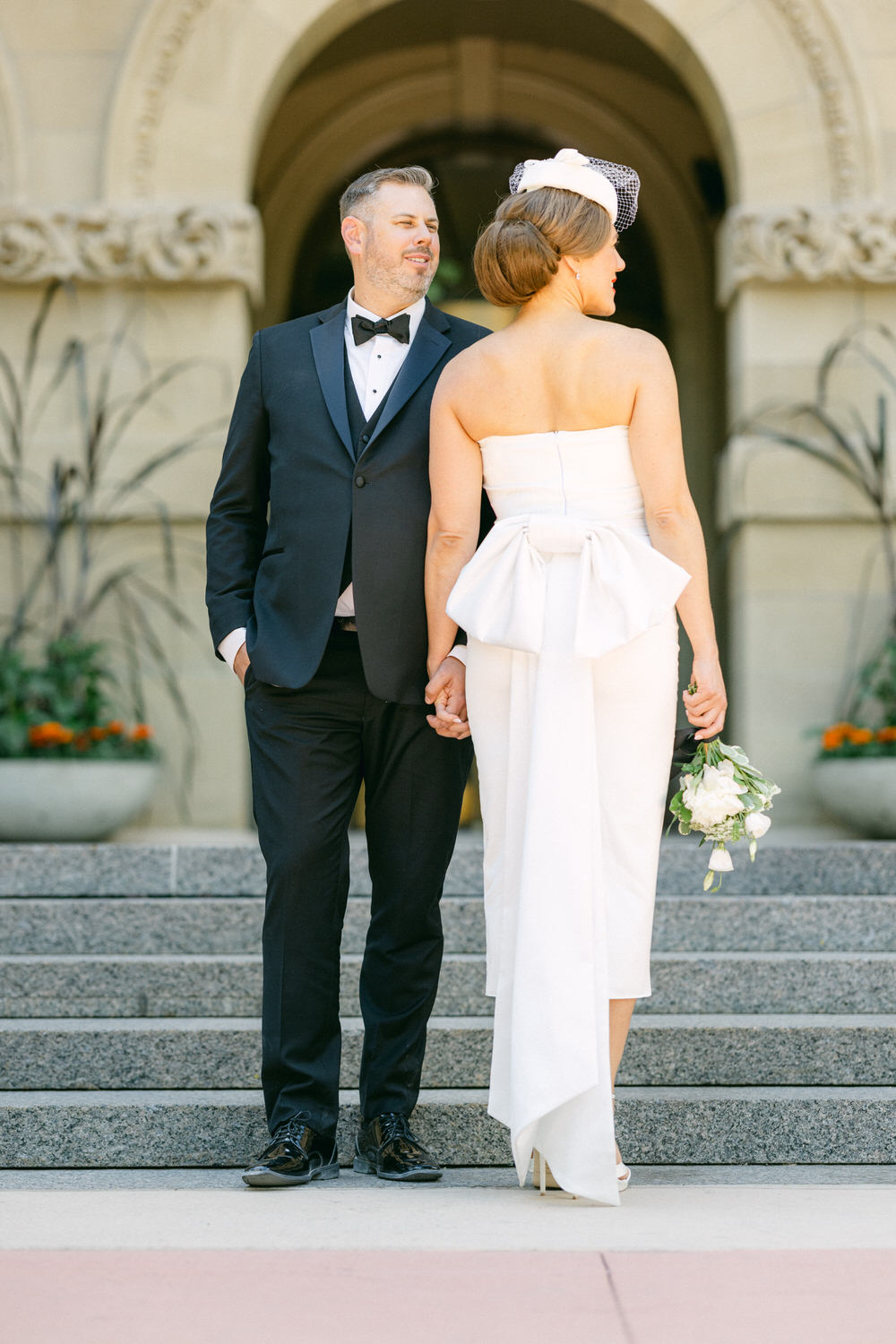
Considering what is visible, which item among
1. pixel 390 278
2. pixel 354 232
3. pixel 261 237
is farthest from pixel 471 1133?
pixel 261 237

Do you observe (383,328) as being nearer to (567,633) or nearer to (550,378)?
(550,378)

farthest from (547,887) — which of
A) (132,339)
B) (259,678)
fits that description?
(132,339)

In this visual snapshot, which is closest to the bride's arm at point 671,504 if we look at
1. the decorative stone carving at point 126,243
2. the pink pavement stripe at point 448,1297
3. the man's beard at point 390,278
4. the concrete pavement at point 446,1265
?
the man's beard at point 390,278

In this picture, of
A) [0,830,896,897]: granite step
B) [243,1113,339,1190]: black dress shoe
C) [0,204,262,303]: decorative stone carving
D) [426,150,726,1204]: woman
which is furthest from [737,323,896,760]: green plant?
[243,1113,339,1190]: black dress shoe

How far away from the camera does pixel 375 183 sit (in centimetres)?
336

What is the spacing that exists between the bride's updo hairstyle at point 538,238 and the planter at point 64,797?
9.74 feet

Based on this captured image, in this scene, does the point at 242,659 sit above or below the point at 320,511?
below

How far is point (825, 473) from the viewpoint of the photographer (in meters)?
6.25

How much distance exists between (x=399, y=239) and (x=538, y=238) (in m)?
0.37

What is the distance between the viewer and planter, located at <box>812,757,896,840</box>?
5516 mm

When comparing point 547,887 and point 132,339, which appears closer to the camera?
point 547,887

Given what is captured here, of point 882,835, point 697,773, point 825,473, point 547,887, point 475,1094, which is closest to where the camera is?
point 547,887

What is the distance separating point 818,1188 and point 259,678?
1.51 metres

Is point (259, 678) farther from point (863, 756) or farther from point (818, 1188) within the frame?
point (863, 756)
